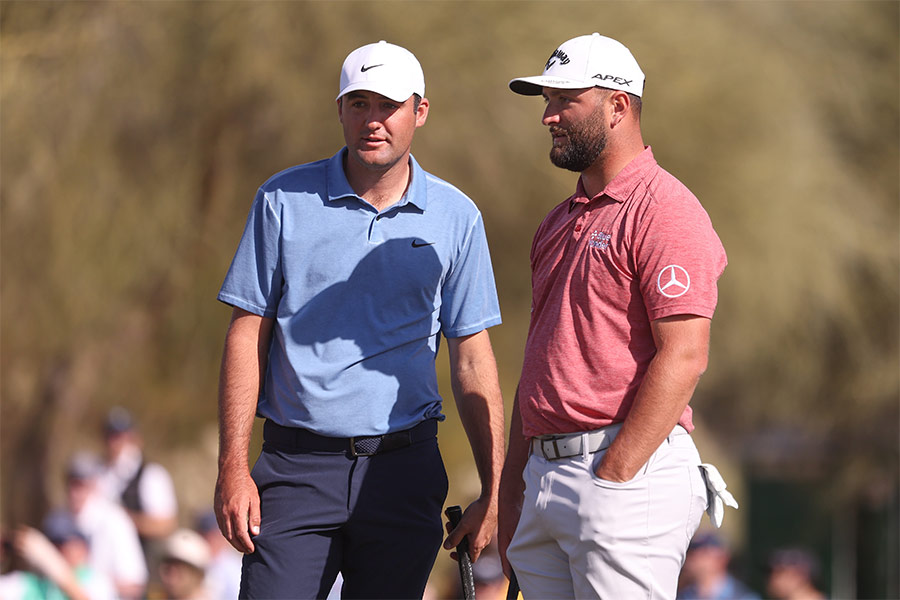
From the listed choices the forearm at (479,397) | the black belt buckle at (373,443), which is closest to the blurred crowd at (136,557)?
the forearm at (479,397)

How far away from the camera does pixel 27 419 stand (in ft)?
39.3

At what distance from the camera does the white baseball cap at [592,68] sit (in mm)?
3660

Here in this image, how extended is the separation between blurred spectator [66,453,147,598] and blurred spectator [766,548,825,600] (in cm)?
456

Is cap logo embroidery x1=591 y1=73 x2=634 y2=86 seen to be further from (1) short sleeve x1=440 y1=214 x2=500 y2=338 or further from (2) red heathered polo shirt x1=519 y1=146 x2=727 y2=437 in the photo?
(1) short sleeve x1=440 y1=214 x2=500 y2=338

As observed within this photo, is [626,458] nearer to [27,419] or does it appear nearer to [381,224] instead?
[381,224]

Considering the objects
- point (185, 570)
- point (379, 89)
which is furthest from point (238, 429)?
point (185, 570)

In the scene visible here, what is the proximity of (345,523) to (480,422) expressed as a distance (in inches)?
24.2

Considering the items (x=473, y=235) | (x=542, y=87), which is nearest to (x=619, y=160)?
(x=542, y=87)

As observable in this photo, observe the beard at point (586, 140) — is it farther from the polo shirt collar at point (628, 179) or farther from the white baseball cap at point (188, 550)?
the white baseball cap at point (188, 550)

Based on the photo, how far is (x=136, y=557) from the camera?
8.48 metres

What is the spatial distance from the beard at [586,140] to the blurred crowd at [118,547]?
5.18m

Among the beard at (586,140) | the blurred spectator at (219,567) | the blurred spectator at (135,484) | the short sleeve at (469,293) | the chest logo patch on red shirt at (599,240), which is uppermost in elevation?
the beard at (586,140)

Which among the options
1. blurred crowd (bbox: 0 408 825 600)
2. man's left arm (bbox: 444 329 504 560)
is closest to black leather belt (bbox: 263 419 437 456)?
man's left arm (bbox: 444 329 504 560)

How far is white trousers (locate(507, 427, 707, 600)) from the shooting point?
341 centimetres
